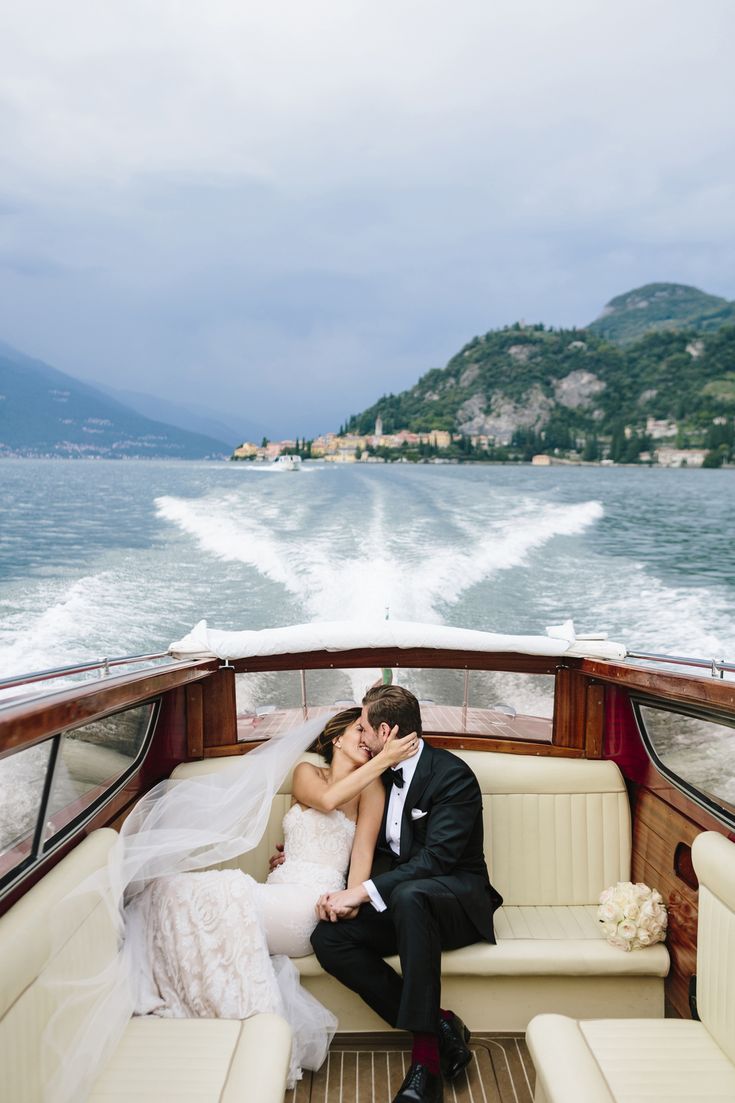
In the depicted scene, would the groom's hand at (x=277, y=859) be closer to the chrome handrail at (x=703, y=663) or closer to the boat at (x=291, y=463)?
the chrome handrail at (x=703, y=663)

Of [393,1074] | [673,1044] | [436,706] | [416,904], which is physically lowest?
[393,1074]

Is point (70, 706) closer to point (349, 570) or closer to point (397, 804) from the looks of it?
point (397, 804)

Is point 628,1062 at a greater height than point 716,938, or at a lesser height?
lesser

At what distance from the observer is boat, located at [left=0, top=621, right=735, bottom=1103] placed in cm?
160

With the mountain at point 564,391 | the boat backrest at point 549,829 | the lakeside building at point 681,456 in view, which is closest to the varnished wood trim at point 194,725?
the boat backrest at point 549,829

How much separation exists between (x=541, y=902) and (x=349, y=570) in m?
7.02

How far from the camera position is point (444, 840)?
7.23 feet

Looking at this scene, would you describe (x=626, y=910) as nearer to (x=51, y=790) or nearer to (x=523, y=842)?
(x=523, y=842)

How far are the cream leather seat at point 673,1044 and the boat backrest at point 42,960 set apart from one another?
3.36ft

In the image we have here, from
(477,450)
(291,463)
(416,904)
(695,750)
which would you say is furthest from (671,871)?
(477,450)

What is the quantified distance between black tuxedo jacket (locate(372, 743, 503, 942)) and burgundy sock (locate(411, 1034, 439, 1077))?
335 millimetres

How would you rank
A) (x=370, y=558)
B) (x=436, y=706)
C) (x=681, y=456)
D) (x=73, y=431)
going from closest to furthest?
(x=436, y=706)
(x=370, y=558)
(x=681, y=456)
(x=73, y=431)

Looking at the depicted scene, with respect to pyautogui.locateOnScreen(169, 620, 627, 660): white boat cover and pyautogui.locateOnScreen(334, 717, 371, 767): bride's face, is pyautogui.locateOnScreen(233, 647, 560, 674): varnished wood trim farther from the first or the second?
pyautogui.locateOnScreen(334, 717, 371, 767): bride's face

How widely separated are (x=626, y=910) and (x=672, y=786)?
15.7 inches
